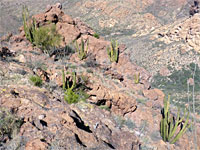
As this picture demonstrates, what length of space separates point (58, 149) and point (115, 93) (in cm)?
471

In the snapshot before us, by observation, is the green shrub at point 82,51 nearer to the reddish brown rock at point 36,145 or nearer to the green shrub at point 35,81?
the green shrub at point 35,81

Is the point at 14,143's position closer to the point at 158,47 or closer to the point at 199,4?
the point at 158,47

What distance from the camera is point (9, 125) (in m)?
4.34

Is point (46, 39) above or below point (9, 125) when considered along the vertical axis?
above

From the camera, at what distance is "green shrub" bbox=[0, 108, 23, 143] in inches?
168

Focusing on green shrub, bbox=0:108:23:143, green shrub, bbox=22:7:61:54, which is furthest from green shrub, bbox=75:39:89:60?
green shrub, bbox=0:108:23:143

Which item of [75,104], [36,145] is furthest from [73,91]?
[36,145]

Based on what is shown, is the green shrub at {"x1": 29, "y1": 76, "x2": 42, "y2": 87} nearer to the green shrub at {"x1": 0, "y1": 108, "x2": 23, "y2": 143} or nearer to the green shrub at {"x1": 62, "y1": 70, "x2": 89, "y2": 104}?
the green shrub at {"x1": 62, "y1": 70, "x2": 89, "y2": 104}

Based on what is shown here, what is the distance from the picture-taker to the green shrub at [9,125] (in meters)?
4.27

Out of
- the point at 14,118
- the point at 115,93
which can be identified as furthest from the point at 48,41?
the point at 14,118

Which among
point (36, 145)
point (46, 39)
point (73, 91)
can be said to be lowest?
point (73, 91)

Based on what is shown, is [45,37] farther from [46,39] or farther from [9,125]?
[9,125]

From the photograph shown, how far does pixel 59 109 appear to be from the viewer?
578cm

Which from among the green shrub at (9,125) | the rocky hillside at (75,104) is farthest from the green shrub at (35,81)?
the green shrub at (9,125)
